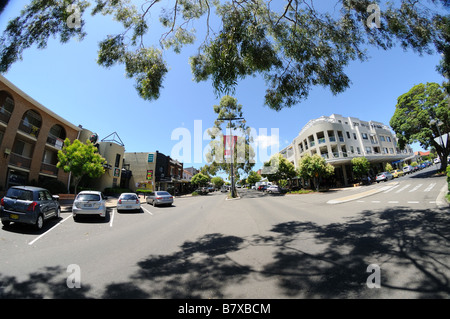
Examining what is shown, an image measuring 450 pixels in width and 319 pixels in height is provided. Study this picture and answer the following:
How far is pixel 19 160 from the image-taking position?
16.3 meters

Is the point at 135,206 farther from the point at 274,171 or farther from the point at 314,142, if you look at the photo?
the point at 314,142

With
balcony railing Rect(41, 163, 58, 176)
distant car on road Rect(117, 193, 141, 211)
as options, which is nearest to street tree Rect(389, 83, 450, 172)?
distant car on road Rect(117, 193, 141, 211)

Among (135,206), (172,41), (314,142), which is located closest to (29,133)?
(135,206)

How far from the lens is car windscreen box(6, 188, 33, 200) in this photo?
22.3ft

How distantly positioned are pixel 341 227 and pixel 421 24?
6303mm

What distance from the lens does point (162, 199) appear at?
17875 mm

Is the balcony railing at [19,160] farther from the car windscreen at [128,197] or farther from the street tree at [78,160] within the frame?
the car windscreen at [128,197]

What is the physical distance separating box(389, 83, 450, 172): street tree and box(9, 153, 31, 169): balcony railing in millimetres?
44239

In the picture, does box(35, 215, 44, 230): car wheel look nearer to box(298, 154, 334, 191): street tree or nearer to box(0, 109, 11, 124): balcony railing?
box(0, 109, 11, 124): balcony railing

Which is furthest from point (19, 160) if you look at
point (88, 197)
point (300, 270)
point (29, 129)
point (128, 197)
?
point (300, 270)

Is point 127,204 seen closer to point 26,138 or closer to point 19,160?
point 19,160

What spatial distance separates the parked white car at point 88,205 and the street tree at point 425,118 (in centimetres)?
3519

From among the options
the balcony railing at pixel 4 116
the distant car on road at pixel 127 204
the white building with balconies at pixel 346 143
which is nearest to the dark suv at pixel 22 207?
the distant car on road at pixel 127 204

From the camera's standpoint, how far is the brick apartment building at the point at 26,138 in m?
14.9
